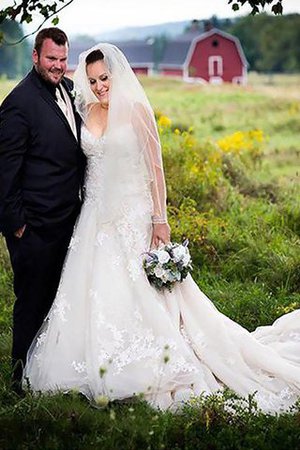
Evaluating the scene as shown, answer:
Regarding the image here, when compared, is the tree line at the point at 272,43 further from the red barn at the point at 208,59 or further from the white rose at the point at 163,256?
the white rose at the point at 163,256

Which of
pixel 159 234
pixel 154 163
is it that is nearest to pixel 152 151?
pixel 154 163

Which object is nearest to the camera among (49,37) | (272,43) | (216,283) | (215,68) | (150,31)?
(49,37)

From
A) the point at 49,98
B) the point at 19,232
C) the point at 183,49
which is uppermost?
the point at 49,98

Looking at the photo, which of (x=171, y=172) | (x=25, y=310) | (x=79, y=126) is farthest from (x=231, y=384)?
(x=171, y=172)

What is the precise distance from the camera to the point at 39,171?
5.48m

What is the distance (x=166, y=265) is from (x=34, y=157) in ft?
3.42

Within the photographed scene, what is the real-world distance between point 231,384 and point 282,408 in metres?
0.38

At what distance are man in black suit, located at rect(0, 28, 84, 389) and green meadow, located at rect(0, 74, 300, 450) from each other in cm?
76

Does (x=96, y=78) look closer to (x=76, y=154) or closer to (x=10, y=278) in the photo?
(x=76, y=154)

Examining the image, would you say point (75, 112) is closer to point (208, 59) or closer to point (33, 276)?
point (33, 276)

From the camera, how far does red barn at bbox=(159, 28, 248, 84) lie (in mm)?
48219

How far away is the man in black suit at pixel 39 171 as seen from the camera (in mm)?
5395

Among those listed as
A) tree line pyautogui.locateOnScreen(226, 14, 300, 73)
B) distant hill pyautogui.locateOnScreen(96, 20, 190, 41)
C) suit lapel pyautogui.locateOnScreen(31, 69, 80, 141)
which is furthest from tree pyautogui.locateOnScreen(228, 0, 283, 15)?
tree line pyautogui.locateOnScreen(226, 14, 300, 73)

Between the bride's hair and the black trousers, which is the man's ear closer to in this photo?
the bride's hair
